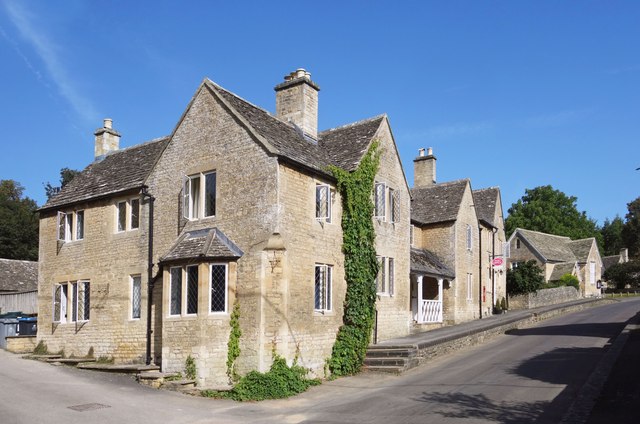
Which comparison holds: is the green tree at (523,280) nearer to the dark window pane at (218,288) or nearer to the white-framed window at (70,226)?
the dark window pane at (218,288)

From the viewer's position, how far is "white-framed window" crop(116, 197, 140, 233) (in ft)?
76.7

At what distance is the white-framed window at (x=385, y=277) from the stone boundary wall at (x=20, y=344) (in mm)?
15528

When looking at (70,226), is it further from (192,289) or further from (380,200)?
(380,200)

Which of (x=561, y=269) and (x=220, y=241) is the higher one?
(x=220, y=241)

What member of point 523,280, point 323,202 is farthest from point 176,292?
point 523,280

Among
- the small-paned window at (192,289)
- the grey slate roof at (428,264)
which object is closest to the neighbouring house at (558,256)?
the grey slate roof at (428,264)

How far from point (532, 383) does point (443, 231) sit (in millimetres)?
17519

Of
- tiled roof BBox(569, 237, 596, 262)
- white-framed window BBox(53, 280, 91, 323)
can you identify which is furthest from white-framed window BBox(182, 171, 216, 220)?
tiled roof BBox(569, 237, 596, 262)

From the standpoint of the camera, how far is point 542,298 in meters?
46.6

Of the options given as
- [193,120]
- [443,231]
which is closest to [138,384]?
[193,120]

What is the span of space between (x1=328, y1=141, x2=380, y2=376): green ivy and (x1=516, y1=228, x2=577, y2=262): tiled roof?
1741 inches

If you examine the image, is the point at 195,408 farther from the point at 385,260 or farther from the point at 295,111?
the point at 295,111

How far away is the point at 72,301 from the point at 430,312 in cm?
1723

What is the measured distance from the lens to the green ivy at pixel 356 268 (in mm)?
21000
